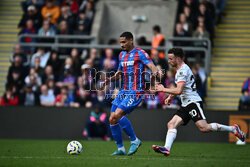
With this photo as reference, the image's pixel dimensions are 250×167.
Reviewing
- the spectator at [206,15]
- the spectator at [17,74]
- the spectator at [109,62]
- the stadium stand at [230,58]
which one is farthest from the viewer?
the spectator at [206,15]

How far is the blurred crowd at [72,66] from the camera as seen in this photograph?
52.9 ft

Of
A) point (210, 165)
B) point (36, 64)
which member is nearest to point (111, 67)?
point (36, 64)

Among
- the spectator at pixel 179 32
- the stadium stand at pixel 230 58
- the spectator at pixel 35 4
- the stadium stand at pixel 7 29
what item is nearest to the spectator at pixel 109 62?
the spectator at pixel 179 32

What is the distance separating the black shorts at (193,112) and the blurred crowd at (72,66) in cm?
538

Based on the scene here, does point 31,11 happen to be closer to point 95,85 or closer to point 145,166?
point 95,85

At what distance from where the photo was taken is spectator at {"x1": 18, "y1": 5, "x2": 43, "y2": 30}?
19.1 meters

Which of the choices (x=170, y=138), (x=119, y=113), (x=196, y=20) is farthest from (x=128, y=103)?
(x=196, y=20)

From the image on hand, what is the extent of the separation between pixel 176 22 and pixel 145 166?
11568mm

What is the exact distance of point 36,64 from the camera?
56.3ft

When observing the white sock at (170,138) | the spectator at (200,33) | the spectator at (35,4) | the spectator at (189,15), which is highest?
the spectator at (35,4)

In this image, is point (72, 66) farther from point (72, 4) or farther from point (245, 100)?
point (245, 100)

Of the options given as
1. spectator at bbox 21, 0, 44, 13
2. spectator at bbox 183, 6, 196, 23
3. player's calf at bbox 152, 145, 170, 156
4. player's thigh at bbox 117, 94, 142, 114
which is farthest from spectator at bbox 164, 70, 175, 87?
player's calf at bbox 152, 145, 170, 156

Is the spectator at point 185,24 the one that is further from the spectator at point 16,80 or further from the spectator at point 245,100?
the spectator at point 16,80

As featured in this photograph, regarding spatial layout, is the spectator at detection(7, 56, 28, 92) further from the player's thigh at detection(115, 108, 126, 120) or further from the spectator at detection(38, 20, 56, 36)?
the player's thigh at detection(115, 108, 126, 120)
